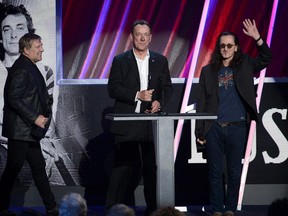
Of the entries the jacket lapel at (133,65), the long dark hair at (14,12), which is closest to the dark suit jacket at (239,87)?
the jacket lapel at (133,65)

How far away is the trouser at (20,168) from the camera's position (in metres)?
6.49

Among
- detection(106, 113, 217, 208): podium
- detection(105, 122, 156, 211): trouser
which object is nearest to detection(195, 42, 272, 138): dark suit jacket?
detection(105, 122, 156, 211): trouser

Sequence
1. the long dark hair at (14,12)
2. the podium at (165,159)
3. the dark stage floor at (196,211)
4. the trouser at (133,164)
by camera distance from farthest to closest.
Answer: the long dark hair at (14,12) < the dark stage floor at (196,211) < the trouser at (133,164) < the podium at (165,159)

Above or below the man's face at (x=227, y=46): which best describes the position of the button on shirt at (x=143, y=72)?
below

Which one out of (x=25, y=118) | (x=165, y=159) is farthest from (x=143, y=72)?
(x=165, y=159)

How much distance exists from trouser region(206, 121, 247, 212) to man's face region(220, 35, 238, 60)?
0.59 metres

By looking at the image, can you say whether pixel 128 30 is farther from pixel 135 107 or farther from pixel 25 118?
pixel 25 118

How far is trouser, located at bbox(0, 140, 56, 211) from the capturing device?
6.49 metres

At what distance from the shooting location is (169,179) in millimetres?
5516

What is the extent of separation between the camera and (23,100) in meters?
6.54

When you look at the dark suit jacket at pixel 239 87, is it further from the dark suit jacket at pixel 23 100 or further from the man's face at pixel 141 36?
the dark suit jacket at pixel 23 100

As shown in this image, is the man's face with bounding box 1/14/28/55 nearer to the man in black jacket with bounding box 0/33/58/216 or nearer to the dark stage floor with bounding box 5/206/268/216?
the man in black jacket with bounding box 0/33/58/216

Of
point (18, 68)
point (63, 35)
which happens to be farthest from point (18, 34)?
point (18, 68)

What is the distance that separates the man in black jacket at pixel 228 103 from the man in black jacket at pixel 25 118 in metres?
1.36
